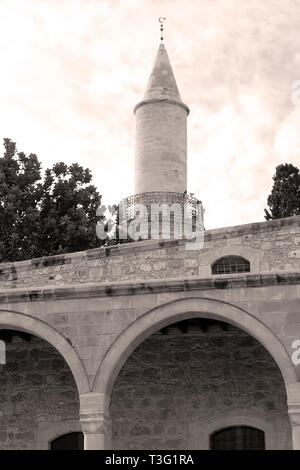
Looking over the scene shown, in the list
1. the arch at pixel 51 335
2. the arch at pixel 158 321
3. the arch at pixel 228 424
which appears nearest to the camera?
the arch at pixel 158 321

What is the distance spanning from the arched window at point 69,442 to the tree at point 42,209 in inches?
434

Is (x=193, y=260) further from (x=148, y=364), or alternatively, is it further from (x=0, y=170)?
(x=0, y=170)

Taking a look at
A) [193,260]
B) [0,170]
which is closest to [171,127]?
[0,170]

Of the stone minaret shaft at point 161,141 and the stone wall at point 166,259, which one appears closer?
the stone wall at point 166,259

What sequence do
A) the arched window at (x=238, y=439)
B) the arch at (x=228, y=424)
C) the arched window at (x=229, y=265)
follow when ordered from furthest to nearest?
the arched window at (x=229, y=265) → the arched window at (x=238, y=439) → the arch at (x=228, y=424)

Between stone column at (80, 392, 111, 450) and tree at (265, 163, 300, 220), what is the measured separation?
18177 millimetres

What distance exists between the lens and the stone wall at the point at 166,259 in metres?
15.9

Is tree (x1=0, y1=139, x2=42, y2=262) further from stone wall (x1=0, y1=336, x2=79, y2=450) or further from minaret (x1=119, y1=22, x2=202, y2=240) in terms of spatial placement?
stone wall (x1=0, y1=336, x2=79, y2=450)

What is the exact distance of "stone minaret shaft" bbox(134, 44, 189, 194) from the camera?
89.6ft

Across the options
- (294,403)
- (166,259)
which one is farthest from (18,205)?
(294,403)

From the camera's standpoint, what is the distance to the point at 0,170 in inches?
1065

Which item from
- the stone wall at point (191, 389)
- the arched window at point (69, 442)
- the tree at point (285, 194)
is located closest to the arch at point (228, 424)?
the stone wall at point (191, 389)

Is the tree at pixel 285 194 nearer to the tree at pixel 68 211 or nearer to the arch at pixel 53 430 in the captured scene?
the tree at pixel 68 211
